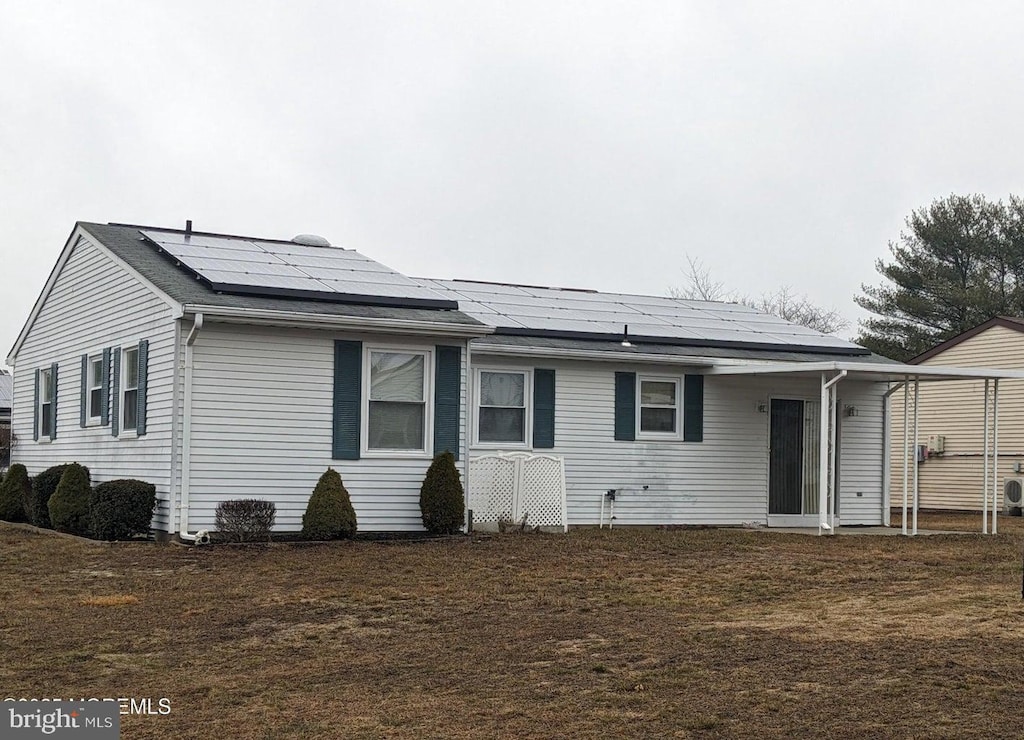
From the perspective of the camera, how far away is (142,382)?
15992 mm

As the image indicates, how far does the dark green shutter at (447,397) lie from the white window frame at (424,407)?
0.06 m

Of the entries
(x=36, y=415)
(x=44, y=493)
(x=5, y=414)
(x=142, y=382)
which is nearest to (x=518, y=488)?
(x=142, y=382)

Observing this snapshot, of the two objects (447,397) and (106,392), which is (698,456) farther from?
(106,392)

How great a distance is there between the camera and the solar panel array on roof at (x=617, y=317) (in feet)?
63.6

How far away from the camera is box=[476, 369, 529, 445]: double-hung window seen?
18.1 metres

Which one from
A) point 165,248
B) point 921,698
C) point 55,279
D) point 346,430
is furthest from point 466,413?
point 921,698

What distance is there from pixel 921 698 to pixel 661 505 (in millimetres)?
12316

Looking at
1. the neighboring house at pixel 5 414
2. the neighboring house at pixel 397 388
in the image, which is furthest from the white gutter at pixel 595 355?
the neighboring house at pixel 5 414

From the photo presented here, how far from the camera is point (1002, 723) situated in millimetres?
6262

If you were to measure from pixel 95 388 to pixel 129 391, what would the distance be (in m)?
1.65

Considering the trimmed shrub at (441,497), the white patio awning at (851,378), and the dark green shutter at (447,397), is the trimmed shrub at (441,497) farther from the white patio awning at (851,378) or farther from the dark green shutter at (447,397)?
the white patio awning at (851,378)

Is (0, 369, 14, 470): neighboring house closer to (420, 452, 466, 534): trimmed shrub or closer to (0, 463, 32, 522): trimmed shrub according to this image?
(0, 463, 32, 522): trimmed shrub

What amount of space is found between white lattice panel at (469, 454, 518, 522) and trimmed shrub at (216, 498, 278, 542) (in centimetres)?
329

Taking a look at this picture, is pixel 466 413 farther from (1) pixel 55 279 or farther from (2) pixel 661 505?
(1) pixel 55 279
